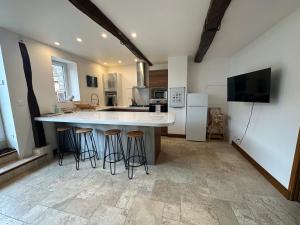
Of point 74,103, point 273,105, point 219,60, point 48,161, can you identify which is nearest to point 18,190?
point 48,161

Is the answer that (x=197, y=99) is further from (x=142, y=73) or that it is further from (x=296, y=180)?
(x=296, y=180)

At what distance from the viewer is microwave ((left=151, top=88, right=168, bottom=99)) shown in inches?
185

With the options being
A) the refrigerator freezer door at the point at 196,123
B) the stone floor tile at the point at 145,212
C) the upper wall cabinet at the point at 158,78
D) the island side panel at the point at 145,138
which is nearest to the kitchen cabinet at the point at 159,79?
the upper wall cabinet at the point at 158,78

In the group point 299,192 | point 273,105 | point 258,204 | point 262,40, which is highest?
point 262,40

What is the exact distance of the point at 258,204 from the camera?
5.73 feet

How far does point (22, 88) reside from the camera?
264 cm

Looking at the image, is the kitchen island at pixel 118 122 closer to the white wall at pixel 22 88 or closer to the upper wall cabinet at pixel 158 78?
the white wall at pixel 22 88

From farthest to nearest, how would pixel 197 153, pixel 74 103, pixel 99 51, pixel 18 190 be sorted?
pixel 74 103 < pixel 99 51 < pixel 197 153 < pixel 18 190

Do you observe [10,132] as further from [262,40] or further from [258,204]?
[262,40]

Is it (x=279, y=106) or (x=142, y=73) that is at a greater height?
(x=142, y=73)

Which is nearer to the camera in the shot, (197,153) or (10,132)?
(10,132)

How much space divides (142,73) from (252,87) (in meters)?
3.15

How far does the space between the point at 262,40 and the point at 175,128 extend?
2989 millimetres

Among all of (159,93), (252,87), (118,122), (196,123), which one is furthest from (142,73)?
(252,87)
